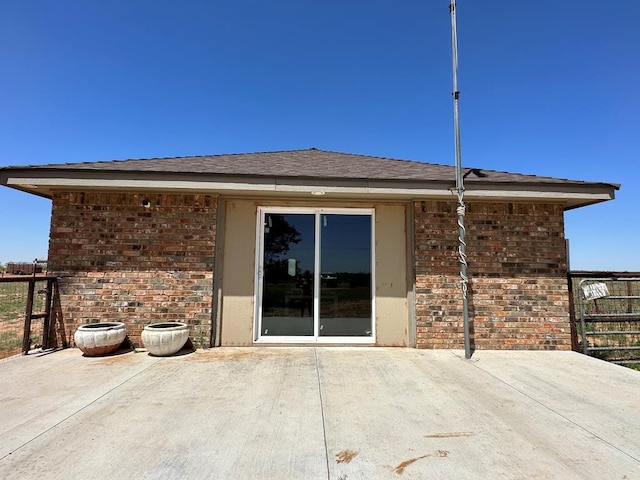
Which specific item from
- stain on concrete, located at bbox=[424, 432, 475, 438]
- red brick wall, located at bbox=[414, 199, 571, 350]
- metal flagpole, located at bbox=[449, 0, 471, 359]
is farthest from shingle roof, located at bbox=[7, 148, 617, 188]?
stain on concrete, located at bbox=[424, 432, 475, 438]

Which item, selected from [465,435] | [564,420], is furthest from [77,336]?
[564,420]

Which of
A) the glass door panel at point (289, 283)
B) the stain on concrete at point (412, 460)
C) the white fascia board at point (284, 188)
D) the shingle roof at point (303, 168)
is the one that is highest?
the shingle roof at point (303, 168)

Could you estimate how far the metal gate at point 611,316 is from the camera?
5.56m

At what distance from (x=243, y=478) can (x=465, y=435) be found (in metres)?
1.72

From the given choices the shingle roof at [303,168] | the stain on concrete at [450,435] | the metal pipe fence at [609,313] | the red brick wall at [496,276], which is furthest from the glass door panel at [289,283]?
the metal pipe fence at [609,313]

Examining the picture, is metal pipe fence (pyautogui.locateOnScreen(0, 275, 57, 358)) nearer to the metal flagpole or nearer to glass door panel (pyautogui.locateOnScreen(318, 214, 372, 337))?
glass door panel (pyautogui.locateOnScreen(318, 214, 372, 337))

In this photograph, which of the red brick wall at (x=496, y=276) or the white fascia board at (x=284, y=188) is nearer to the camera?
the white fascia board at (x=284, y=188)

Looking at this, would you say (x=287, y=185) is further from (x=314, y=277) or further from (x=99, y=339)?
(x=99, y=339)

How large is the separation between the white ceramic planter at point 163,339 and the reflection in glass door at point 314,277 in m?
1.21

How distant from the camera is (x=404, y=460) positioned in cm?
224

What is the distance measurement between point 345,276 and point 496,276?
8.26 feet

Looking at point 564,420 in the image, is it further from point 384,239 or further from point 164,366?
point 164,366

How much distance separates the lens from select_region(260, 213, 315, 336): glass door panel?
216 inches

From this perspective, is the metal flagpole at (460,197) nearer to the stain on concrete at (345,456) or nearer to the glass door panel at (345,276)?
the glass door panel at (345,276)
